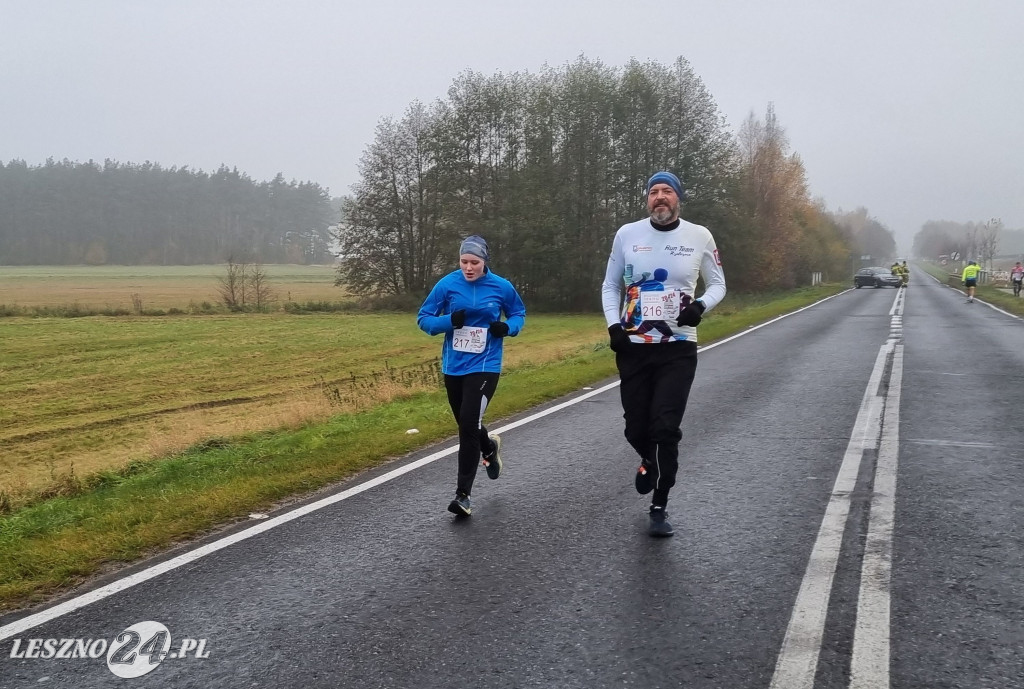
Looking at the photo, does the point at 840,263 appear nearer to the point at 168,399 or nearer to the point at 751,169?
the point at 751,169

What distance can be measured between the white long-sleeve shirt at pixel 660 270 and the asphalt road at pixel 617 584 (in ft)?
4.02

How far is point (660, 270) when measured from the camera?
4.66m

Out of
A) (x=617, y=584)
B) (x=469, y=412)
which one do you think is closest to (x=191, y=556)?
(x=469, y=412)

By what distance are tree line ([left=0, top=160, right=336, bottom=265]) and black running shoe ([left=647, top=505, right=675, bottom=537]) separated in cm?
10370

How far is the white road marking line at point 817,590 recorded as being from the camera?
117 inches

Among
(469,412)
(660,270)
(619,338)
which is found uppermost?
(660,270)

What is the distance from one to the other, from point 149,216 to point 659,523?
124 m

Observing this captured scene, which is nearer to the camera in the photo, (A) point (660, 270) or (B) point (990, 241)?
(A) point (660, 270)

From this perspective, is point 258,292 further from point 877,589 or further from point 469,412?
point 877,589

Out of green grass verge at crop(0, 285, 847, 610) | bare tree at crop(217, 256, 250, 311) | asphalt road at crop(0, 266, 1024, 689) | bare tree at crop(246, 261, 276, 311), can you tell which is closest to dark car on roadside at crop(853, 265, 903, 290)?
bare tree at crop(246, 261, 276, 311)

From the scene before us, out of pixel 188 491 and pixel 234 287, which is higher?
pixel 234 287

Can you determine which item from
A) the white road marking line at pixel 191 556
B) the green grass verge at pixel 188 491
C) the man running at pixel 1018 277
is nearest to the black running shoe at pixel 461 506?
the white road marking line at pixel 191 556

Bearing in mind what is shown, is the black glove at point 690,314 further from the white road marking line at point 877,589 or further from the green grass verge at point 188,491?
the green grass verge at point 188,491

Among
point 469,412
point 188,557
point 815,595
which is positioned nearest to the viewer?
point 815,595
